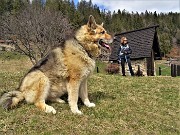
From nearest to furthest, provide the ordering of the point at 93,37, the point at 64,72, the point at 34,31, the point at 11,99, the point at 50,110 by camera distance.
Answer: the point at 50,110
the point at 64,72
the point at 11,99
the point at 93,37
the point at 34,31

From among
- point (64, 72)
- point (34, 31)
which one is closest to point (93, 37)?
point (64, 72)

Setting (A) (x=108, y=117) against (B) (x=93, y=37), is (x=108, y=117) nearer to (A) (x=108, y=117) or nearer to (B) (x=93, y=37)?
(A) (x=108, y=117)

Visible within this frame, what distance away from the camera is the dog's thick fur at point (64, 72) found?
718 centimetres

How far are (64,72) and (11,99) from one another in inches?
55.1

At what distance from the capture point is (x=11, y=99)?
7.37 m

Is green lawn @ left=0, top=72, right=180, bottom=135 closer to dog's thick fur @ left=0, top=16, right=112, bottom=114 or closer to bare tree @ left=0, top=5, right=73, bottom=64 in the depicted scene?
dog's thick fur @ left=0, top=16, right=112, bottom=114

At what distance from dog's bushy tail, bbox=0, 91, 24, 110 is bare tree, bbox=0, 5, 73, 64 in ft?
97.1

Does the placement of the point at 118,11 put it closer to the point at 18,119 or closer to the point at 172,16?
the point at 172,16

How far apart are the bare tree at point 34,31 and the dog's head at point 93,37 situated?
29.6 metres

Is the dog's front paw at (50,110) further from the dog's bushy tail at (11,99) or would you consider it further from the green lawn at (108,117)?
A: the dog's bushy tail at (11,99)

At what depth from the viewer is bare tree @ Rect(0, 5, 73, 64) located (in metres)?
38.2

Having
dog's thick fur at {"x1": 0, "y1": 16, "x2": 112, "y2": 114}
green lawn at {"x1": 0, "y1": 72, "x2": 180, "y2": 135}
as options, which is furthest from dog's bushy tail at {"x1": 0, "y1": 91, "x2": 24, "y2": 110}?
green lawn at {"x1": 0, "y1": 72, "x2": 180, "y2": 135}

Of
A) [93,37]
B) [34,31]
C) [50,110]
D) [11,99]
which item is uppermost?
[34,31]

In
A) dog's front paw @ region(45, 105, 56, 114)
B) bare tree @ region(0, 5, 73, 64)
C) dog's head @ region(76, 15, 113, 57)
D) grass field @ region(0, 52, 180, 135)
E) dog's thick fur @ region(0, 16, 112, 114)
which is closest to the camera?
grass field @ region(0, 52, 180, 135)
